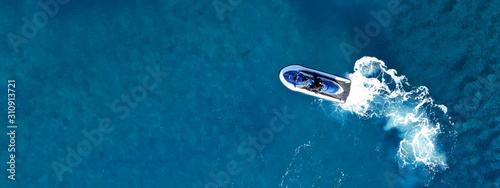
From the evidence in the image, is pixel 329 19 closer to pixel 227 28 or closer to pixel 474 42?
pixel 227 28

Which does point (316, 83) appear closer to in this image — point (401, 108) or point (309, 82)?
point (309, 82)

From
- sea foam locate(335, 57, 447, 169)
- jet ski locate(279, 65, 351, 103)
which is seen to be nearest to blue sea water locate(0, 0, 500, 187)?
sea foam locate(335, 57, 447, 169)

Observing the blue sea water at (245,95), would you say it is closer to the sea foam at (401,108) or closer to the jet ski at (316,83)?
the sea foam at (401,108)

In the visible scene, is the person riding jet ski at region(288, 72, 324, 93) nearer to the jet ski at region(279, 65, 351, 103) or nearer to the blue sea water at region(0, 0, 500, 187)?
the jet ski at region(279, 65, 351, 103)

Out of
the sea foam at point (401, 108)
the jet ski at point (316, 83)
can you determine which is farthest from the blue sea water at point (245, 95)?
the jet ski at point (316, 83)

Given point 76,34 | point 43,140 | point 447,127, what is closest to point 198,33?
point 76,34
